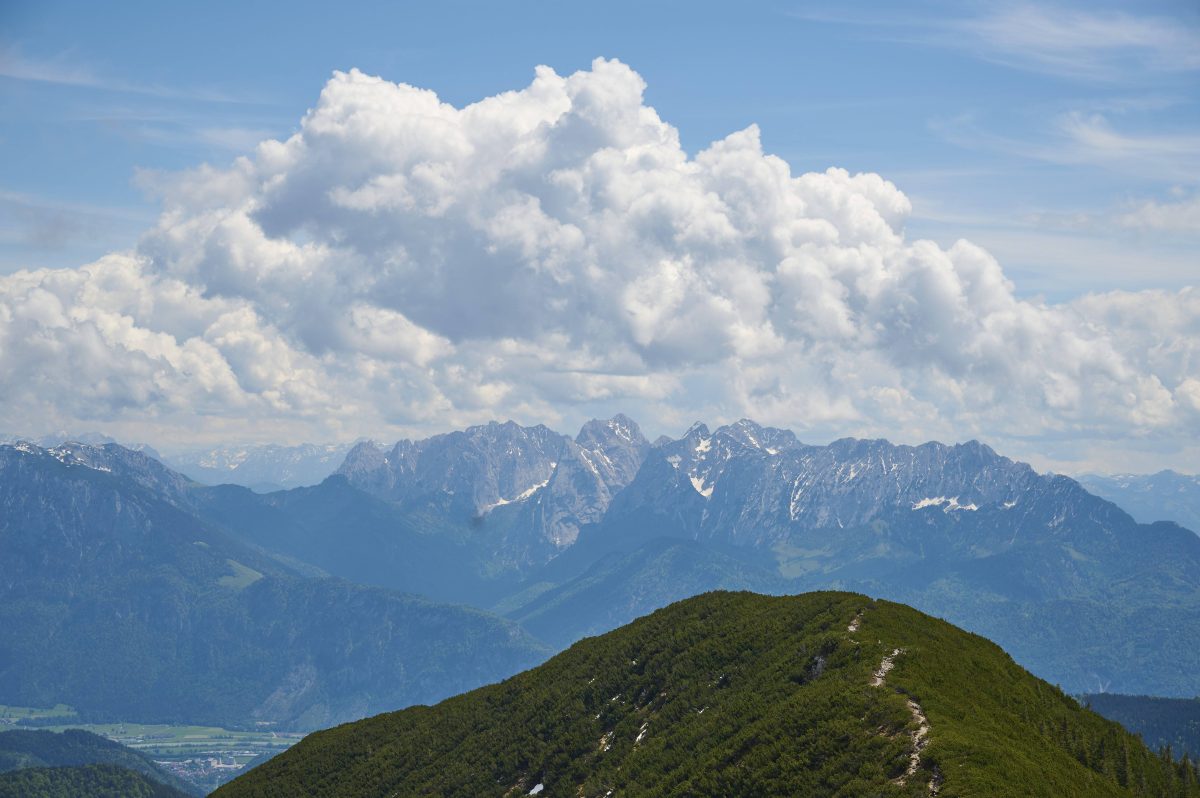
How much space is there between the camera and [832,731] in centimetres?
15875

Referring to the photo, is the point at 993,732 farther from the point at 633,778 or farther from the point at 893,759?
the point at 633,778

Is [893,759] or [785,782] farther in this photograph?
[785,782]

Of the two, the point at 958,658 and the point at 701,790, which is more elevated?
the point at 958,658

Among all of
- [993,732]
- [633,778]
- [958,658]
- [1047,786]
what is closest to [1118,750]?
[958,658]

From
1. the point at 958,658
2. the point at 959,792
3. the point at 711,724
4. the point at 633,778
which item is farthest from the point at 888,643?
the point at 959,792

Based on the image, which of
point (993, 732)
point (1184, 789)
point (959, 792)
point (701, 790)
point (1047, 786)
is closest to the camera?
point (959, 792)

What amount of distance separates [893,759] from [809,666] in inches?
2245

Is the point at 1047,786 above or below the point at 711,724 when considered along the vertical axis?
below

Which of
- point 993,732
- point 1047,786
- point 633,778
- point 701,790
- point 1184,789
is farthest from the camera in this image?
point 633,778

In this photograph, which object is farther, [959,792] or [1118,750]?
[1118,750]

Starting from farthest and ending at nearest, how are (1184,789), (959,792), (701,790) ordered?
1. (1184,789)
2. (701,790)
3. (959,792)

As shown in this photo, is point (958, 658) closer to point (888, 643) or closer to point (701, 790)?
point (888, 643)

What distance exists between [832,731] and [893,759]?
1720cm

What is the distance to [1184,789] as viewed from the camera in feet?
596
